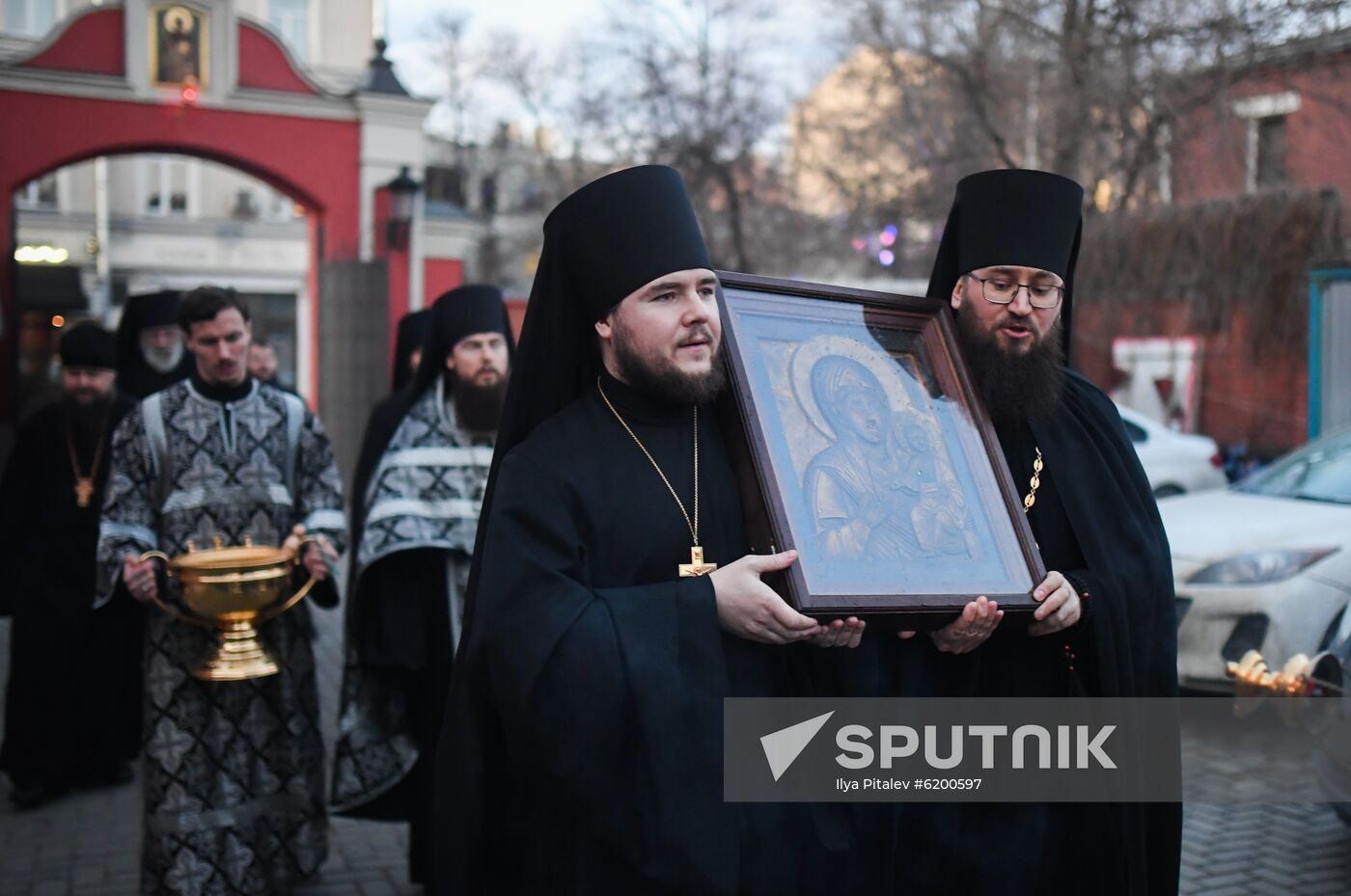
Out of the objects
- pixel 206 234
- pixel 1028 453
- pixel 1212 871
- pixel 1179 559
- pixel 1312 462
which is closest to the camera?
pixel 1028 453

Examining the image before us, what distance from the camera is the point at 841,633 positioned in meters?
2.46

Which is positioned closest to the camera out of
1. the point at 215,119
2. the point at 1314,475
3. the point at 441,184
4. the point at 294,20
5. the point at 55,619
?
the point at 55,619

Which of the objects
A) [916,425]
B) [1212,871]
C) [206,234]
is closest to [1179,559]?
[1212,871]

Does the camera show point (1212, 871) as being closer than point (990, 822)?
No

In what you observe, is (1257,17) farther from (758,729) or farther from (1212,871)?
(758,729)

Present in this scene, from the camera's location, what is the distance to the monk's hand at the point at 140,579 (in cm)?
431

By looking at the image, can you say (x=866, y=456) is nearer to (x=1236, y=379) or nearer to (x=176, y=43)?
(x=176, y=43)

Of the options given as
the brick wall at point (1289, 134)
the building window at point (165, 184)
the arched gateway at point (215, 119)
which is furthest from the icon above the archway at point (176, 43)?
the building window at point (165, 184)

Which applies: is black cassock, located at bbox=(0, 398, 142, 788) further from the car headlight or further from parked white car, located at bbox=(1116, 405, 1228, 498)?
parked white car, located at bbox=(1116, 405, 1228, 498)

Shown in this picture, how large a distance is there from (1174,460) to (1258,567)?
266 inches

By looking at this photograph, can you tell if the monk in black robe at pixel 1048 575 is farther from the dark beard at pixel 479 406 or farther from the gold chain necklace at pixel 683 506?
the dark beard at pixel 479 406

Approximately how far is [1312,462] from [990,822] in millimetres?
6306

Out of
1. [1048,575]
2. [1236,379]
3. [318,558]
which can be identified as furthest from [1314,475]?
[1236,379]

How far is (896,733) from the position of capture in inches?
114
